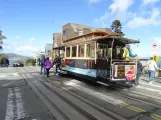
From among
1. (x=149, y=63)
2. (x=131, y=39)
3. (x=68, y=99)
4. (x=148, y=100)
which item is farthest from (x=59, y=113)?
(x=149, y=63)

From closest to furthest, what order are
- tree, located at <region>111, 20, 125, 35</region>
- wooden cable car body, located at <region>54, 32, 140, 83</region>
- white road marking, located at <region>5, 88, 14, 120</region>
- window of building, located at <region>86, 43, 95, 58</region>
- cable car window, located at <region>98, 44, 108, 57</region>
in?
white road marking, located at <region>5, 88, 14, 120</region>
wooden cable car body, located at <region>54, 32, 140, 83</region>
cable car window, located at <region>98, 44, 108, 57</region>
window of building, located at <region>86, 43, 95, 58</region>
tree, located at <region>111, 20, 125, 35</region>

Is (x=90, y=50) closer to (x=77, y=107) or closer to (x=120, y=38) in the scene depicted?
(x=120, y=38)

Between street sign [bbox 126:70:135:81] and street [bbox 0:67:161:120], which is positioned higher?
street sign [bbox 126:70:135:81]

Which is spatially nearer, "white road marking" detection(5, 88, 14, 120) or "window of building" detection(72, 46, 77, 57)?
"white road marking" detection(5, 88, 14, 120)

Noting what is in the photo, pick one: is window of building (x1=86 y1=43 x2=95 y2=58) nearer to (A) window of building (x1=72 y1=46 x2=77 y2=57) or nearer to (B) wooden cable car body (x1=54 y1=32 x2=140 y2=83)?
(B) wooden cable car body (x1=54 y1=32 x2=140 y2=83)

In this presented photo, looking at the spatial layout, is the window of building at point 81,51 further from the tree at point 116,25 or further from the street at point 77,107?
the tree at point 116,25

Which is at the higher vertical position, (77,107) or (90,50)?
(90,50)

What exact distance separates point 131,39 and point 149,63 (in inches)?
121

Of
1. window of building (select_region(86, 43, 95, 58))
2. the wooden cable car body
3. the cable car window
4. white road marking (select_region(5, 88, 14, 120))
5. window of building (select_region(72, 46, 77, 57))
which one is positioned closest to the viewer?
white road marking (select_region(5, 88, 14, 120))

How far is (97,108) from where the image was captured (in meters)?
8.13

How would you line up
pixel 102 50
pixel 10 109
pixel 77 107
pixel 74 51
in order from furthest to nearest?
1. pixel 74 51
2. pixel 102 50
3. pixel 77 107
4. pixel 10 109

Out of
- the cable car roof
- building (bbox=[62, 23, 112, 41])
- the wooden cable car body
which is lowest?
the wooden cable car body

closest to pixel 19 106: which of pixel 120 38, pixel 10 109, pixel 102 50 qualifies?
pixel 10 109

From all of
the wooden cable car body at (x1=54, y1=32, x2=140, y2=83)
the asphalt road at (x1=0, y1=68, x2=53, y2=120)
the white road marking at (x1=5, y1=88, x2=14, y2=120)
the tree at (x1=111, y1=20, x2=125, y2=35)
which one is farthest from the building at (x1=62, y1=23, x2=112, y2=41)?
the white road marking at (x1=5, y1=88, x2=14, y2=120)
